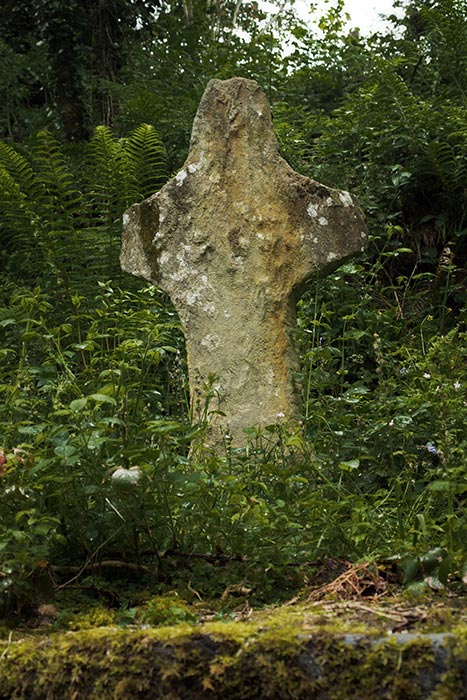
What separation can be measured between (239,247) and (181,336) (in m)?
1.74

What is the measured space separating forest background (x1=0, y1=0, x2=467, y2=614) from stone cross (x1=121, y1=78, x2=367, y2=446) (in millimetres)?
231

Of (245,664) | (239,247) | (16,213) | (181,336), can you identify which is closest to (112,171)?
(16,213)

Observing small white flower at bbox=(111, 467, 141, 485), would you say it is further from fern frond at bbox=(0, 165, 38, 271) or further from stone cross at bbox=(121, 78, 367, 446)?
fern frond at bbox=(0, 165, 38, 271)

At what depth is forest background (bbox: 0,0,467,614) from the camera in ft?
7.70

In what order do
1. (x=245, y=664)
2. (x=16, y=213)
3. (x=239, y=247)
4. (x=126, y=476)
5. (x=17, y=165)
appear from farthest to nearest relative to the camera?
(x=17, y=165)
(x=16, y=213)
(x=239, y=247)
(x=126, y=476)
(x=245, y=664)

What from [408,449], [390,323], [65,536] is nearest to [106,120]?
[390,323]

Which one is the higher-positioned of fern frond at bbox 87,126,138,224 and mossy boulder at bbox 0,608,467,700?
fern frond at bbox 87,126,138,224

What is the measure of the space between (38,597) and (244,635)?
28.1 inches

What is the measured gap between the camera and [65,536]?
2404mm

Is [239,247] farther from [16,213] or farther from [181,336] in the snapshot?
[16,213]

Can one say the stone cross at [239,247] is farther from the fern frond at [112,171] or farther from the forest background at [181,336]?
the fern frond at [112,171]

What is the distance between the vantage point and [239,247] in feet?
14.7

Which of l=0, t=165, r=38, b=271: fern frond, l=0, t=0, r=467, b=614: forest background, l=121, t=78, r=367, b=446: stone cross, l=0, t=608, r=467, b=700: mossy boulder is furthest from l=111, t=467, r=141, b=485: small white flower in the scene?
l=0, t=165, r=38, b=271: fern frond

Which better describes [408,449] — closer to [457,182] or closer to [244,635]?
[244,635]
